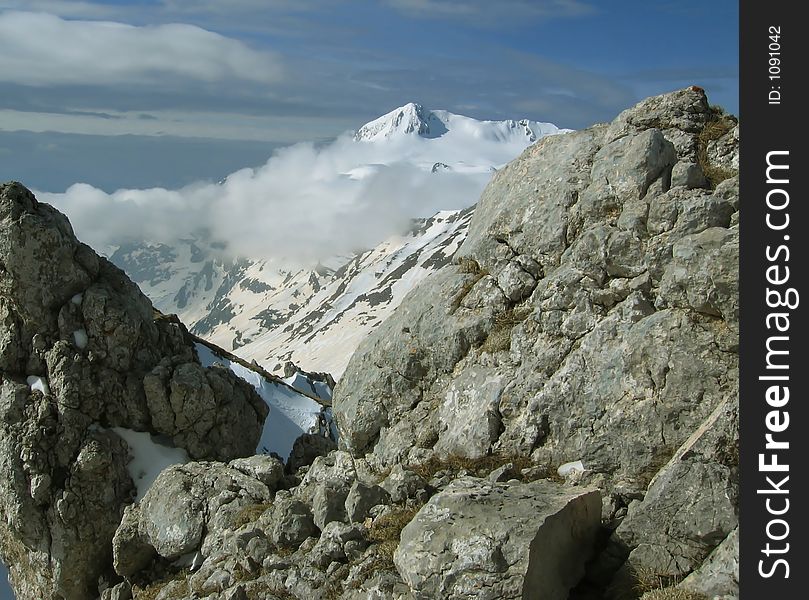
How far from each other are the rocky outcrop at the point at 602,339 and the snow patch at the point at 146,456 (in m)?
16.0

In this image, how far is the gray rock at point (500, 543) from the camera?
1490cm

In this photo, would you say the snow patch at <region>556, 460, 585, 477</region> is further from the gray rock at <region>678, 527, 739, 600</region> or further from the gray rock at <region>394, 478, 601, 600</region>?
the gray rock at <region>678, 527, 739, 600</region>

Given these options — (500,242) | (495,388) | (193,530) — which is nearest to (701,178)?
(500,242)

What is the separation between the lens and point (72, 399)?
36.6m

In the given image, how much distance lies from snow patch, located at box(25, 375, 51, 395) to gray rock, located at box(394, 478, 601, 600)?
86.8 feet

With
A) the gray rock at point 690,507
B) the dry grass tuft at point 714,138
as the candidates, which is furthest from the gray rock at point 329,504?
the dry grass tuft at point 714,138

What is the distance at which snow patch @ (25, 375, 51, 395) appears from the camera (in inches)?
1438

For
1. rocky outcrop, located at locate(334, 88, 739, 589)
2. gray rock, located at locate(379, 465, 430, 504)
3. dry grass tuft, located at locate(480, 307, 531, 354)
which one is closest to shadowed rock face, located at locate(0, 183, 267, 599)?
rocky outcrop, located at locate(334, 88, 739, 589)

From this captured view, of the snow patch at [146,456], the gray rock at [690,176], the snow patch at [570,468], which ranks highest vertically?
the gray rock at [690,176]

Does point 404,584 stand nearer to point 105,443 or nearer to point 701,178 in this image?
point 701,178

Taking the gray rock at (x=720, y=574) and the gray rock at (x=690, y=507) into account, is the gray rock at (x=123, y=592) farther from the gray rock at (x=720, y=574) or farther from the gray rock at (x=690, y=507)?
the gray rock at (x=720, y=574)

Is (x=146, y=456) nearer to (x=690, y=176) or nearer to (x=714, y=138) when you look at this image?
(x=690, y=176)
